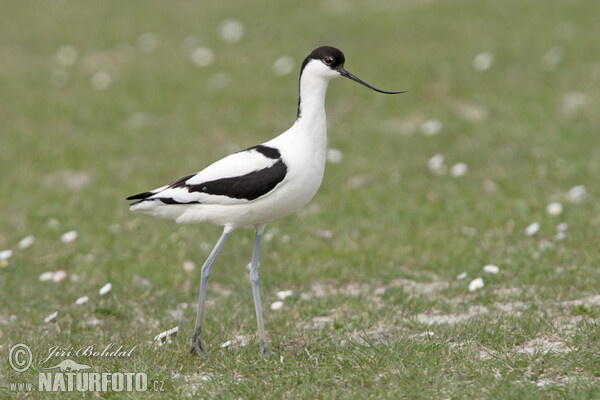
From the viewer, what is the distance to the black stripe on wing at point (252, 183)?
4500 mm

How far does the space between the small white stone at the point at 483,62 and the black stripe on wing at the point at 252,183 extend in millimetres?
7411

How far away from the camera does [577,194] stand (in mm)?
7480

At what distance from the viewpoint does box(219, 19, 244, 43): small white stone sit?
44.7ft

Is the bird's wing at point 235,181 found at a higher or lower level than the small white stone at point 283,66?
lower

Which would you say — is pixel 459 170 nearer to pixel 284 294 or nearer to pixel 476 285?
pixel 476 285

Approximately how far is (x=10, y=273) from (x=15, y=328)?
129cm

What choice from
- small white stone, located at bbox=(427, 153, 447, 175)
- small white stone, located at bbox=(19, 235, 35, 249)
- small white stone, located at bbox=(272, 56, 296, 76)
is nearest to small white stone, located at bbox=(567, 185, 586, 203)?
small white stone, located at bbox=(427, 153, 447, 175)

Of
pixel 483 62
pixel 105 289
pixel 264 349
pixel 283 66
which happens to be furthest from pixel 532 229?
pixel 283 66

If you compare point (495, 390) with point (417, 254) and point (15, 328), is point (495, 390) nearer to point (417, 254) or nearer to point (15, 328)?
point (417, 254)

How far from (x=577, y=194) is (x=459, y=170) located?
134 cm

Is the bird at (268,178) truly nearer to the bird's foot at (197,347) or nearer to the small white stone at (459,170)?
the bird's foot at (197,347)

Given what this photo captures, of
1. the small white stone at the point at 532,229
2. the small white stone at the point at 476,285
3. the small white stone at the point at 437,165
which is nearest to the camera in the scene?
the small white stone at the point at 476,285

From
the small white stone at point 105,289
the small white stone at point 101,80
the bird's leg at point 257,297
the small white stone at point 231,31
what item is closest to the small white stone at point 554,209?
the bird's leg at point 257,297

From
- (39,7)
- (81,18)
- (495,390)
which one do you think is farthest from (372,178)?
(39,7)
